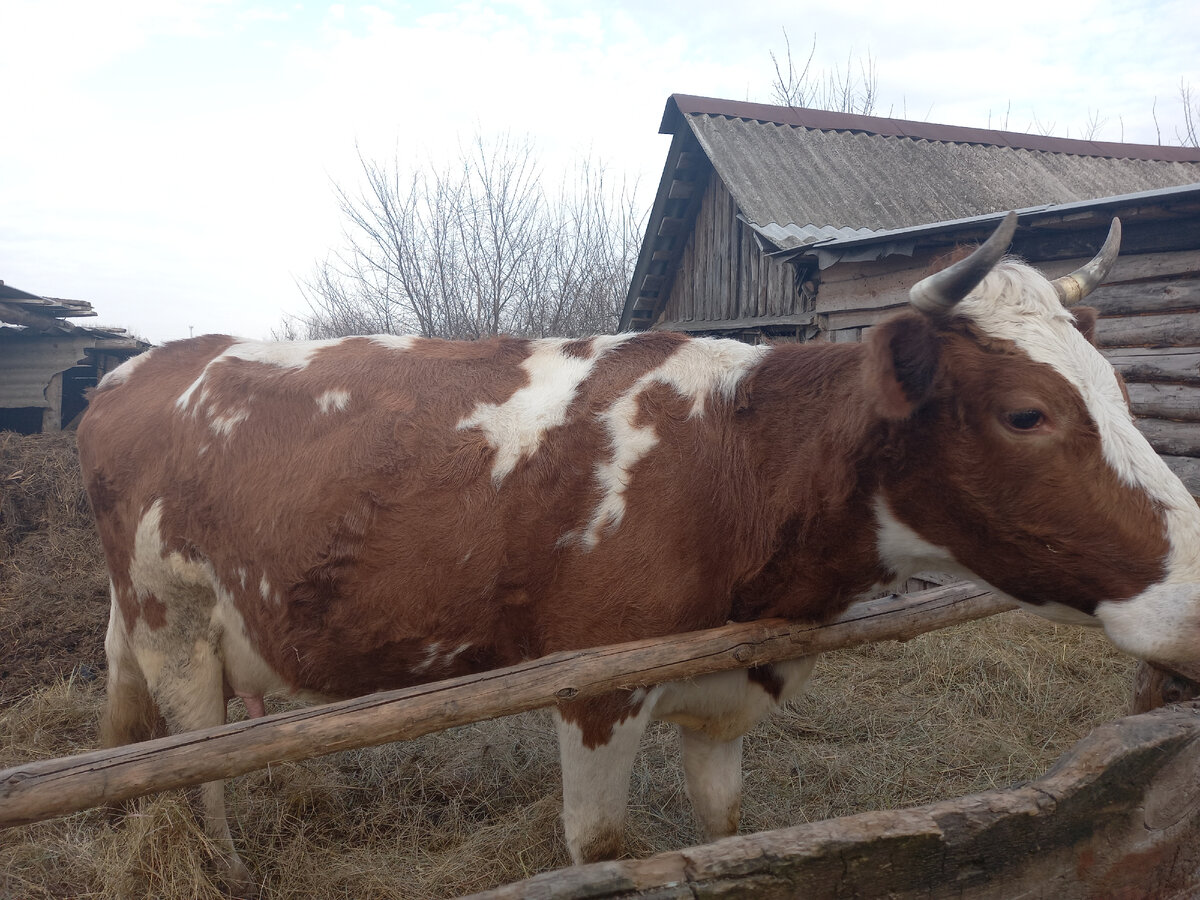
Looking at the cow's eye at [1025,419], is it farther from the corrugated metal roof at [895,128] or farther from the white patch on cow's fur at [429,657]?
the corrugated metal roof at [895,128]

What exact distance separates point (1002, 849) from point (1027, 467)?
3.40 feet

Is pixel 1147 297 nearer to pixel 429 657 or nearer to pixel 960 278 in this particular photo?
pixel 960 278

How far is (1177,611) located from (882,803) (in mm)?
2521

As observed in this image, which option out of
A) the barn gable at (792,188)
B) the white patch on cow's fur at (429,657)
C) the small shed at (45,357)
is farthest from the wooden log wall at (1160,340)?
the small shed at (45,357)

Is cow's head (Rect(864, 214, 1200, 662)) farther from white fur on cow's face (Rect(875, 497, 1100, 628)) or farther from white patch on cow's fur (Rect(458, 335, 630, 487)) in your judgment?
white patch on cow's fur (Rect(458, 335, 630, 487))

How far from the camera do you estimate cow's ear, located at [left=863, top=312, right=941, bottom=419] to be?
238 cm

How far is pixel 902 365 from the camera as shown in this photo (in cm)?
241

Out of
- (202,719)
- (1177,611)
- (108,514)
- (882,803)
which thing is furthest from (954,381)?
(108,514)

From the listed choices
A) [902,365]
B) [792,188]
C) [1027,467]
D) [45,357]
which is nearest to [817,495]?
[902,365]

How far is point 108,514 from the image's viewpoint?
11.4ft

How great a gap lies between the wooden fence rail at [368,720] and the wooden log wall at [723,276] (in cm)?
750

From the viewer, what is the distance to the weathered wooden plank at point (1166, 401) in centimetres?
540

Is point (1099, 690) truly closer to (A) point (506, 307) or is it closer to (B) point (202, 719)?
(B) point (202, 719)

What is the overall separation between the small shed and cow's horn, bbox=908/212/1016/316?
1092cm
